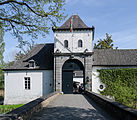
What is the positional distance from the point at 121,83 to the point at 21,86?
1224 cm

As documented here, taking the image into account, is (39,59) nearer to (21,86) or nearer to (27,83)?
(27,83)

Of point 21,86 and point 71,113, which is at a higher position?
point 71,113

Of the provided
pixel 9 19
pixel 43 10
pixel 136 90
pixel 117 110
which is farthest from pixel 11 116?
pixel 136 90

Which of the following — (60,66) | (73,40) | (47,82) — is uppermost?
(73,40)

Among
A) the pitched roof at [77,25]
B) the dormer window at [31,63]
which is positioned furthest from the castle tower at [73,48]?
the dormer window at [31,63]

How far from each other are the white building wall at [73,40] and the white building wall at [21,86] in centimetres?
373

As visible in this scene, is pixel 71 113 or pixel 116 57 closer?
pixel 71 113

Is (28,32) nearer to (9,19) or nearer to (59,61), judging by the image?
(9,19)

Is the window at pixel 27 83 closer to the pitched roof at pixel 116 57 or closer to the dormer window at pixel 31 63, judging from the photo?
the dormer window at pixel 31 63

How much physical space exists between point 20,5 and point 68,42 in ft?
40.9

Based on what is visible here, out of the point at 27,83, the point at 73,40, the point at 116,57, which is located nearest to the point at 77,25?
the point at 73,40

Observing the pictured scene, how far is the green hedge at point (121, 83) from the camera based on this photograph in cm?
1934

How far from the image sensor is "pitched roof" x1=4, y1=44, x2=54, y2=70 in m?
21.4

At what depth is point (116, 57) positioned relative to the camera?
22125 millimetres
